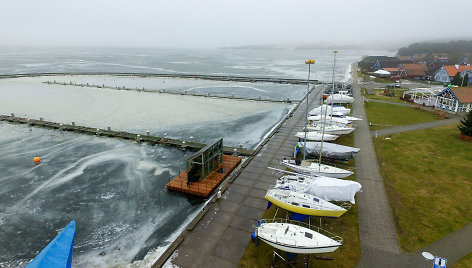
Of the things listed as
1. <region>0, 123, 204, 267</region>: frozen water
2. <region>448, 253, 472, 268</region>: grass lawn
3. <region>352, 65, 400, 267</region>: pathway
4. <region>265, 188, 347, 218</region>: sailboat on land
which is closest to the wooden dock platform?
<region>0, 123, 204, 267</region>: frozen water

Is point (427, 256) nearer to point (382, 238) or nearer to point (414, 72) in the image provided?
point (382, 238)

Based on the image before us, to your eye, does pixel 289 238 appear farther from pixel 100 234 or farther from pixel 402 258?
pixel 100 234

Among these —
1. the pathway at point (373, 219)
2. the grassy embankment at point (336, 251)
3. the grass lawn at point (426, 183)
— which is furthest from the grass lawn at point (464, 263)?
the grassy embankment at point (336, 251)

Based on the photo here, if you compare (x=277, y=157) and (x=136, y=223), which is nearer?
(x=136, y=223)

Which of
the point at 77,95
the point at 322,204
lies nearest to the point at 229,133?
the point at 322,204

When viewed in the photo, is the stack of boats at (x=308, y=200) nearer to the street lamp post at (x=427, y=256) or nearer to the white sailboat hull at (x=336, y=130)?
the street lamp post at (x=427, y=256)

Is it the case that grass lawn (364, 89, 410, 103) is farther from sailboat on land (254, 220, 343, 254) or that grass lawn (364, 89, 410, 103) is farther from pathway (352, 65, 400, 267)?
sailboat on land (254, 220, 343, 254)
